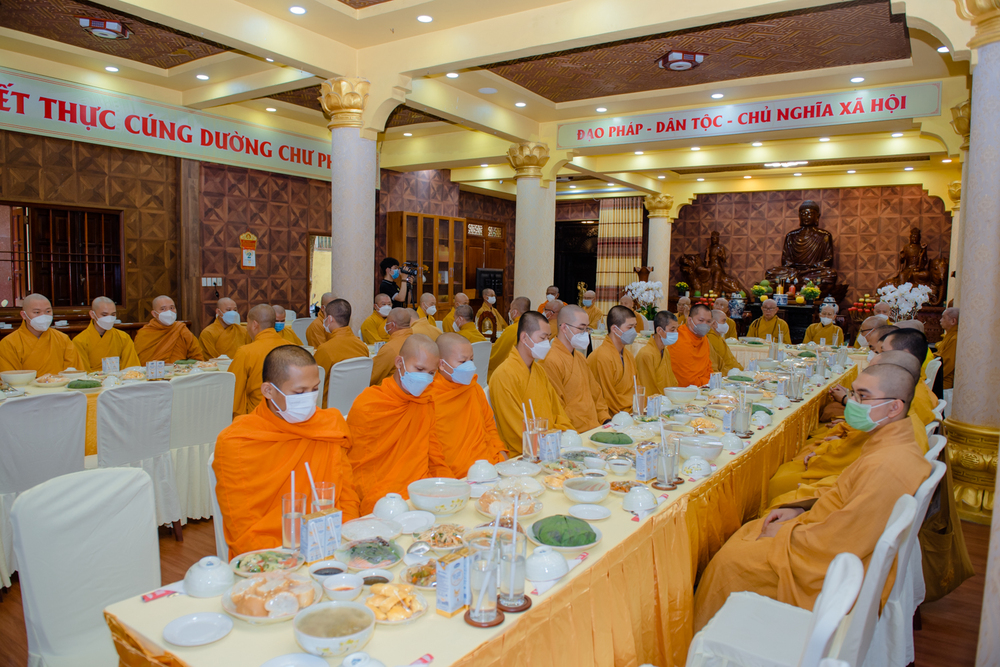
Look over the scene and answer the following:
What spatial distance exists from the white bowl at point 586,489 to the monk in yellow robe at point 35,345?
4.70m

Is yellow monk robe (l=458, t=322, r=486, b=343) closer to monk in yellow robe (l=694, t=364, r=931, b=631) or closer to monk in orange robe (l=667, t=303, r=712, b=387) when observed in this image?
monk in orange robe (l=667, t=303, r=712, b=387)

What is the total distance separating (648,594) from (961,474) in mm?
3608

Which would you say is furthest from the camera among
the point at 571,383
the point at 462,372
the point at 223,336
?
the point at 223,336

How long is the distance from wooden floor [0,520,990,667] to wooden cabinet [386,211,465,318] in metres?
8.22

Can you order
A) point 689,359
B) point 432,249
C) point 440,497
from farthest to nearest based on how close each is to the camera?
point 432,249 < point 689,359 < point 440,497

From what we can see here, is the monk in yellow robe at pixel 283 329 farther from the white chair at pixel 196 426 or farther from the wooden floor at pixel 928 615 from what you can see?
the wooden floor at pixel 928 615

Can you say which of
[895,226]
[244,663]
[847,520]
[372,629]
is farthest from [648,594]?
[895,226]

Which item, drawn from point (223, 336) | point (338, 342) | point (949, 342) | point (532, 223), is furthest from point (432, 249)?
point (949, 342)

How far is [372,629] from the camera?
5.00ft

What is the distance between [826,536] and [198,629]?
2.08 m

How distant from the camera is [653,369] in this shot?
219 inches

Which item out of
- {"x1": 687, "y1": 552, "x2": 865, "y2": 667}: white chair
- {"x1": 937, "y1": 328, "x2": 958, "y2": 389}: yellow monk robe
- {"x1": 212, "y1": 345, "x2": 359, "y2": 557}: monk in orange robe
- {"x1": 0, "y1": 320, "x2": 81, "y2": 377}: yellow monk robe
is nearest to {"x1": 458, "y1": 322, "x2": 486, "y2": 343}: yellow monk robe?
{"x1": 0, "y1": 320, "x2": 81, "y2": 377}: yellow monk robe

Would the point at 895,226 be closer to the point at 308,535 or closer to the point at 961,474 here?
the point at 961,474

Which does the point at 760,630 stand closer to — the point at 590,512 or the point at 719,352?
the point at 590,512
